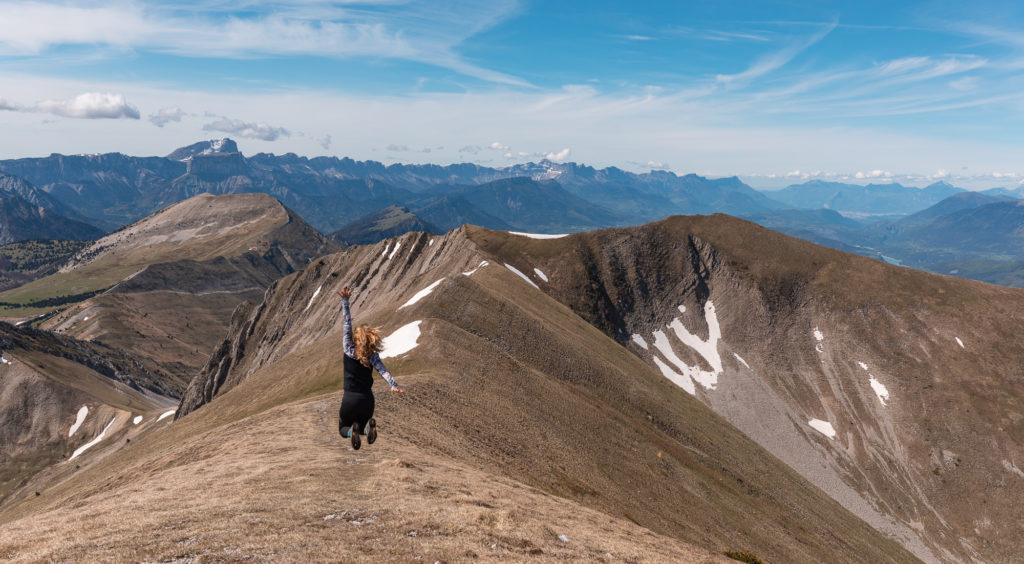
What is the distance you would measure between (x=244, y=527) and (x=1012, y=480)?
140 m

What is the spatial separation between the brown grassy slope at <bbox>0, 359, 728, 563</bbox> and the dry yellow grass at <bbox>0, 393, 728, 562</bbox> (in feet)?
0.18

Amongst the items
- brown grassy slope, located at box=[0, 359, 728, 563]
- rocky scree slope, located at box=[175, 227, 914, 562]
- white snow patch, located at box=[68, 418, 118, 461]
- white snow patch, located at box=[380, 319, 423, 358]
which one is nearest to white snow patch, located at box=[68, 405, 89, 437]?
white snow patch, located at box=[68, 418, 118, 461]

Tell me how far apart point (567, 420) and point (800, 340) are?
10814cm

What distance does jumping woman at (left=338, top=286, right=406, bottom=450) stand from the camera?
1415 centimetres

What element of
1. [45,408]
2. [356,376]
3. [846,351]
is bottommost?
[45,408]

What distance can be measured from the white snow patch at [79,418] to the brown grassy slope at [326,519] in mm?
129479

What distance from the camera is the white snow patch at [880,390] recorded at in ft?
378

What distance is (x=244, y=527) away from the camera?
14.0 meters

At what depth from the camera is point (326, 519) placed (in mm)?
Result: 15578

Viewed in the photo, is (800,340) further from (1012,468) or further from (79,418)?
(79,418)

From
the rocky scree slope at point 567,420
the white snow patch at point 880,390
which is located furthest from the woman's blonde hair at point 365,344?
the white snow patch at point 880,390

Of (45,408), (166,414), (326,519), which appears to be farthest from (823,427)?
(45,408)

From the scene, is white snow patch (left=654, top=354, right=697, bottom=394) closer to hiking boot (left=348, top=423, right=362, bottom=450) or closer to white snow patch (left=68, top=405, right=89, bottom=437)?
hiking boot (left=348, top=423, right=362, bottom=450)

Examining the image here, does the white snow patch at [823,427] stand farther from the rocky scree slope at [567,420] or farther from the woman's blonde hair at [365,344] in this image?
the woman's blonde hair at [365,344]
